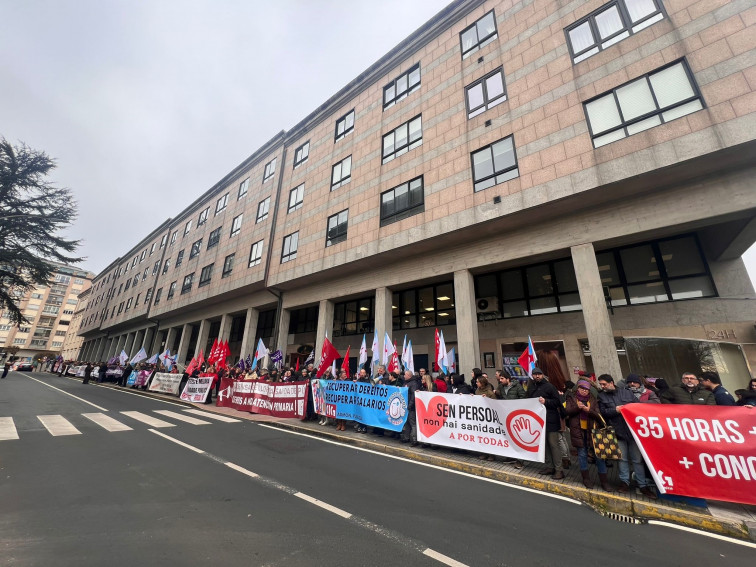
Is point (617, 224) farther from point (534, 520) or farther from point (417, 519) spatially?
point (417, 519)

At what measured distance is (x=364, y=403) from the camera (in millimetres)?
9305

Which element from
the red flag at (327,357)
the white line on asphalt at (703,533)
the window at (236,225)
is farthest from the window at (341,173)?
the white line on asphalt at (703,533)

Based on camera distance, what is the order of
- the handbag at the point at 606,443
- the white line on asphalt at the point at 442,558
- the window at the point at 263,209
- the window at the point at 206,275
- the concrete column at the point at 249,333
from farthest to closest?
the window at the point at 206,275 → the window at the point at 263,209 → the concrete column at the point at 249,333 → the handbag at the point at 606,443 → the white line on asphalt at the point at 442,558

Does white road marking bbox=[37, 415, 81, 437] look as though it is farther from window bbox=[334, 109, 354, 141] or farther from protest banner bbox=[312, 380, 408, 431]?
window bbox=[334, 109, 354, 141]

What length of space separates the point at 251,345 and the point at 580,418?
67.2 feet

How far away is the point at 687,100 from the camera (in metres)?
8.77

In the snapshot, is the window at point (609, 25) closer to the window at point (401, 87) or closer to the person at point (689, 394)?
the window at point (401, 87)

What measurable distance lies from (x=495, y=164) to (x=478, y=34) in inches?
284

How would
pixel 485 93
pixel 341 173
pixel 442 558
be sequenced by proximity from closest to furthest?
pixel 442 558, pixel 485 93, pixel 341 173

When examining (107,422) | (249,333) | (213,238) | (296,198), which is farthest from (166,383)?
(296,198)

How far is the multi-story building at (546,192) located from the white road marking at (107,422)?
360 inches

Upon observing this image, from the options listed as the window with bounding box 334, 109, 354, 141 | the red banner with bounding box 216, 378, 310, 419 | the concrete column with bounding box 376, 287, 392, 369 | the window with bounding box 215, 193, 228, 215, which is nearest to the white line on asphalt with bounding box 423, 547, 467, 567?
the red banner with bounding box 216, 378, 310, 419

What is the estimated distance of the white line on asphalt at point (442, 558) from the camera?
2988mm

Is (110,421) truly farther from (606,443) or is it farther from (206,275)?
(206,275)
